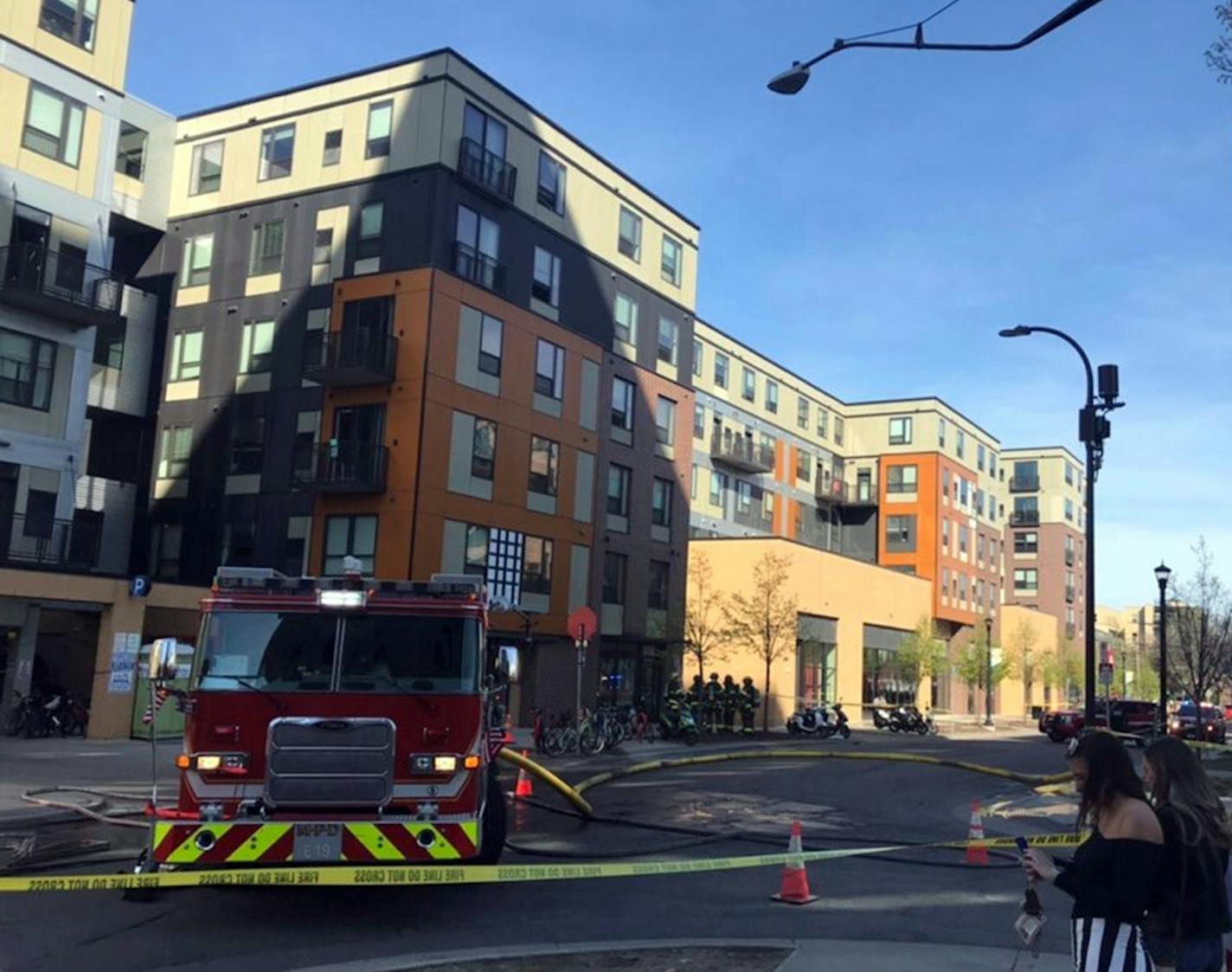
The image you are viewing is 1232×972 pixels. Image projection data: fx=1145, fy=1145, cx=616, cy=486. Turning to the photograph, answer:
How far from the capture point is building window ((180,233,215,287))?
1494 inches

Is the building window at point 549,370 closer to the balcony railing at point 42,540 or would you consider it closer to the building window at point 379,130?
the building window at point 379,130

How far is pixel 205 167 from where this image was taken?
38375 mm

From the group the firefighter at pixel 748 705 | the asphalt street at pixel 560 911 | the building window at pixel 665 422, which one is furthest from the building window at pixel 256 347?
the asphalt street at pixel 560 911

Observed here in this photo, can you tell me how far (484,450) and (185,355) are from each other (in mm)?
11291

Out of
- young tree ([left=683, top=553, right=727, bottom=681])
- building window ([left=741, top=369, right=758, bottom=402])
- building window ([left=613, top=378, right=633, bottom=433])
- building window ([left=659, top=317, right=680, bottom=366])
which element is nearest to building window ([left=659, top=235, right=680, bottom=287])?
building window ([left=659, top=317, right=680, bottom=366])

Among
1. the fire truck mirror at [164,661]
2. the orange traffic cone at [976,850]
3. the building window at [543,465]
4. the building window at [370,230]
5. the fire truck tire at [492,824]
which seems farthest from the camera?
the building window at [543,465]

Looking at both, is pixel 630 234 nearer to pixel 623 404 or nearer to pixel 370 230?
pixel 623 404

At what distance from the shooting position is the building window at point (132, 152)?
1474 inches

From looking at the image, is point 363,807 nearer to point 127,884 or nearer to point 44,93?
point 127,884

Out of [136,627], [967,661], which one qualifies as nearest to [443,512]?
[136,627]

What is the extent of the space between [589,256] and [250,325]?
38.0ft

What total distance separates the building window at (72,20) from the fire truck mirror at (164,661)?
25752 millimetres

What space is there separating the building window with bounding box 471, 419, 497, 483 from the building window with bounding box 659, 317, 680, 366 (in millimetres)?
10867

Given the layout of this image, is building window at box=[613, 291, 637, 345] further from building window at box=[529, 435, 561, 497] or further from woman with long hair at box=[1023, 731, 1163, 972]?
woman with long hair at box=[1023, 731, 1163, 972]
